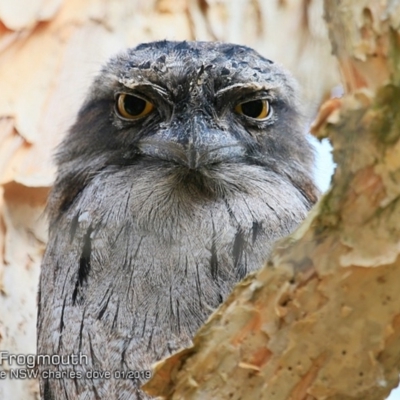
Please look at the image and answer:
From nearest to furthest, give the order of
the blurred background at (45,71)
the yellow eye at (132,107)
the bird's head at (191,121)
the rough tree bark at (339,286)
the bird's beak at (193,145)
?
the rough tree bark at (339,286) → the bird's beak at (193,145) → the bird's head at (191,121) → the yellow eye at (132,107) → the blurred background at (45,71)

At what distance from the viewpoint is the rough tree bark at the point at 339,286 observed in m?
1.74

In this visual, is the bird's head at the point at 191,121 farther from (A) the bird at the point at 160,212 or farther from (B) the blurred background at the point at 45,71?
(B) the blurred background at the point at 45,71

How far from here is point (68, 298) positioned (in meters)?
3.20

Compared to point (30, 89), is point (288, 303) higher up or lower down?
lower down

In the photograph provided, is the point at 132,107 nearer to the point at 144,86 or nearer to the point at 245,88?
the point at 144,86

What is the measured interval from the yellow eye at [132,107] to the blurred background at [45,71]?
84 centimetres

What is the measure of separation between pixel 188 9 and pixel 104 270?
229 cm

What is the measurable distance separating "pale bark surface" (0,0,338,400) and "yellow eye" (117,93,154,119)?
90cm

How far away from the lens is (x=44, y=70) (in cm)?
450

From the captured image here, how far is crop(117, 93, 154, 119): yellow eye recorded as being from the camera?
322 centimetres

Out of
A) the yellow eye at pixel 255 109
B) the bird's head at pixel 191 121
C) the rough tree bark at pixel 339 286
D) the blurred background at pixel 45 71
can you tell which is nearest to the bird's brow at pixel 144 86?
the bird's head at pixel 191 121

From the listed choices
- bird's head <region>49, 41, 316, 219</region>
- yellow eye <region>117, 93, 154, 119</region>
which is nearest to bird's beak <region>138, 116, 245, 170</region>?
bird's head <region>49, 41, 316, 219</region>

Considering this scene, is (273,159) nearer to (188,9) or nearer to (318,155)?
(318,155)

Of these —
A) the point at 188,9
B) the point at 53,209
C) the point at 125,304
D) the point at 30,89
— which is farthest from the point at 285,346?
the point at 188,9
